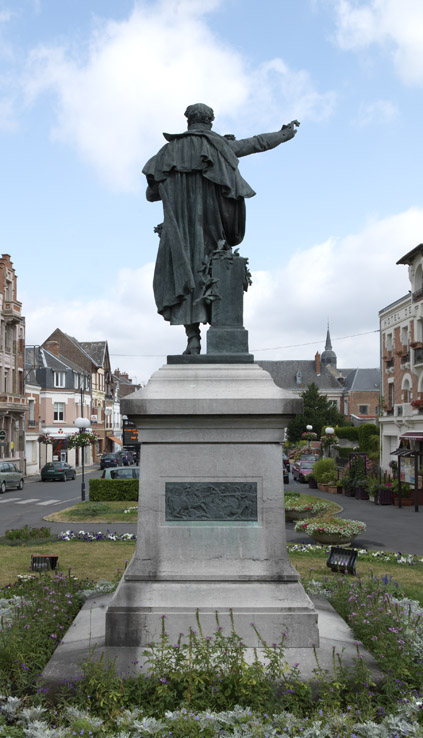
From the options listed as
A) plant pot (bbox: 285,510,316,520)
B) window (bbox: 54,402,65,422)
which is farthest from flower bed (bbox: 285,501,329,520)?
window (bbox: 54,402,65,422)

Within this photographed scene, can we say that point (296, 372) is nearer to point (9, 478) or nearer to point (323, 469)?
point (323, 469)

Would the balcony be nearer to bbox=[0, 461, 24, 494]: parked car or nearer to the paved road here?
the paved road

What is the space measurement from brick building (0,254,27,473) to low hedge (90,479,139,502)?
1750 cm

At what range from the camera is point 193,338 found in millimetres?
6480

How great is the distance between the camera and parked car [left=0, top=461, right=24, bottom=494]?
106ft

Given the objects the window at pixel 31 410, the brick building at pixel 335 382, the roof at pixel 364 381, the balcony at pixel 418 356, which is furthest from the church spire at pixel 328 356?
the balcony at pixel 418 356

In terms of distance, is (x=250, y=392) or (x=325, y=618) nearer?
(x=250, y=392)

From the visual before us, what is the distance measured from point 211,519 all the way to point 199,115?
14.3 ft

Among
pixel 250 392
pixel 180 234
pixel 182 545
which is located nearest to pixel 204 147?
pixel 180 234

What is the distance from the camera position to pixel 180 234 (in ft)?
21.2

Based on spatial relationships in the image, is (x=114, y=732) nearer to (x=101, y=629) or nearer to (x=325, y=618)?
(x=101, y=629)

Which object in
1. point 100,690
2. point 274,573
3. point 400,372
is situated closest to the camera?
point 100,690

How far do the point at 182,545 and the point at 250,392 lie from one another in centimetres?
155

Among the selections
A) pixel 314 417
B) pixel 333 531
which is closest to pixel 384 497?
pixel 333 531
